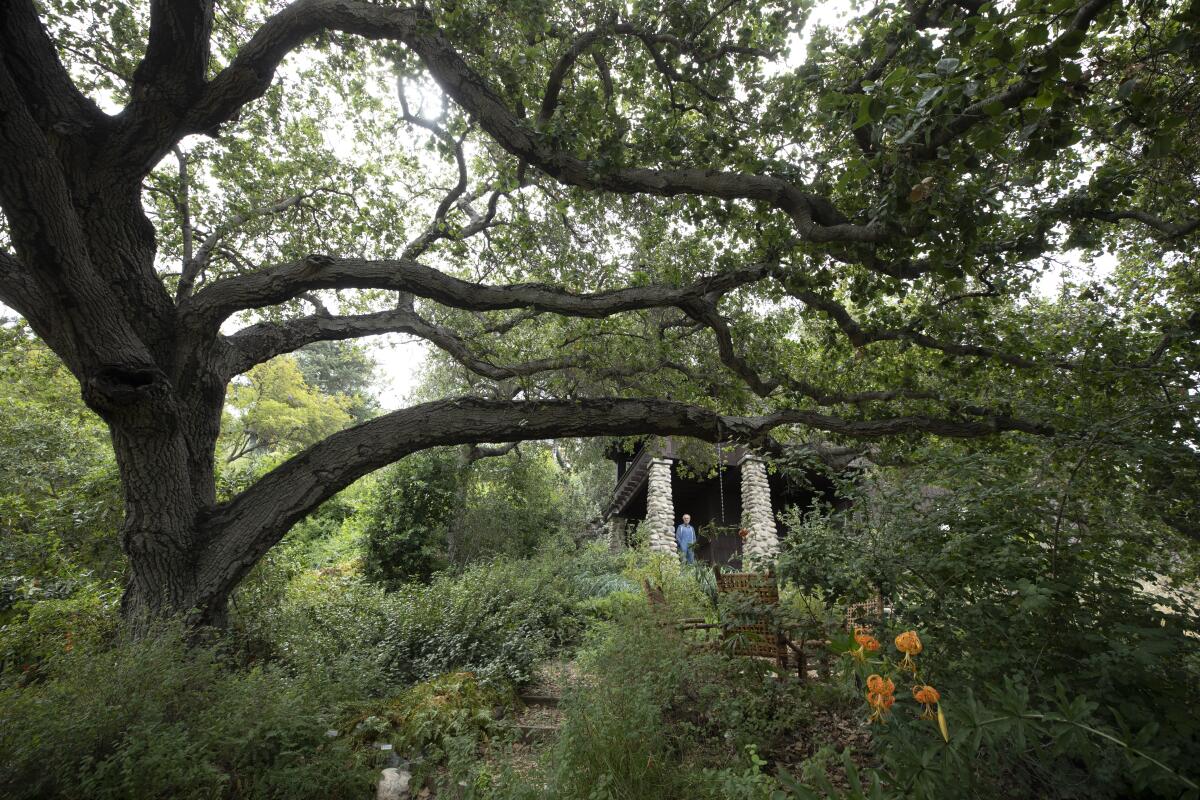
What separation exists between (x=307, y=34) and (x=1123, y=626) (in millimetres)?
6044

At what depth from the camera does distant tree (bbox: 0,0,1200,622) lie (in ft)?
10.7

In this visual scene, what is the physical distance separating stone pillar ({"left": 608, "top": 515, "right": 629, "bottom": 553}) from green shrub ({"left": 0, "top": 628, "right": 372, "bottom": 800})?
14.2m

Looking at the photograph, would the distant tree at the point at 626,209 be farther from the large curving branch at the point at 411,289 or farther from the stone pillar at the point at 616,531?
the stone pillar at the point at 616,531

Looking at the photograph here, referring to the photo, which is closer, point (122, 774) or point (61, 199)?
point (122, 774)

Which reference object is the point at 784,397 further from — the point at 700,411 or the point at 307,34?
the point at 307,34

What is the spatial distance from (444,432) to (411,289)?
1.32 m

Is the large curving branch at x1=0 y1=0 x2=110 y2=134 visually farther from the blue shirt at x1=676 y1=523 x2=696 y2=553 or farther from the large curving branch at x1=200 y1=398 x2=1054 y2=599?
the blue shirt at x1=676 y1=523 x2=696 y2=553

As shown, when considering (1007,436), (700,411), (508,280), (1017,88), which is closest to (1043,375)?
(1007,436)

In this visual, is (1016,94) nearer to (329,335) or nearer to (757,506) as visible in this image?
(329,335)

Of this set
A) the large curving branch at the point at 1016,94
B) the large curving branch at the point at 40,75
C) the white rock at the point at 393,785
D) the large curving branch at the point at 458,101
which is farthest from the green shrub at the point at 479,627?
the large curving branch at the point at 1016,94

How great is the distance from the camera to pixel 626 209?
6.69m

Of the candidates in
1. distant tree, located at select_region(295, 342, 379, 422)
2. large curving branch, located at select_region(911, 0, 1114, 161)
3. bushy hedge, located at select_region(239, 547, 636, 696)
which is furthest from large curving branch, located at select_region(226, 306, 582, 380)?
distant tree, located at select_region(295, 342, 379, 422)

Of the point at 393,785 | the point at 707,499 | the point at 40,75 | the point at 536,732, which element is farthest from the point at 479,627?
the point at 707,499

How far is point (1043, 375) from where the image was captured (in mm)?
5008
